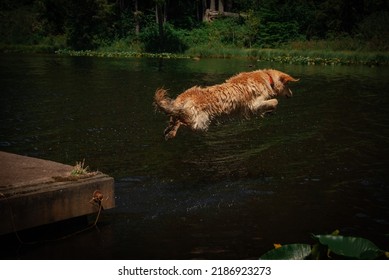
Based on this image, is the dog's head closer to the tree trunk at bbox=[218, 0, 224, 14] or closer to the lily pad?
the lily pad

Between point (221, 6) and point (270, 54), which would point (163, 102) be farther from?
point (221, 6)

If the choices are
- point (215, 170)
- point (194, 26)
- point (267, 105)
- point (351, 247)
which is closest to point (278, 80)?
point (267, 105)

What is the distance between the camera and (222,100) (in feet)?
26.0

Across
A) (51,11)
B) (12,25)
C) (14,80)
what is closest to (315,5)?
(51,11)

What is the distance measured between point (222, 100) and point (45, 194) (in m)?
3.82

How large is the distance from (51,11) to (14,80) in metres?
18.2

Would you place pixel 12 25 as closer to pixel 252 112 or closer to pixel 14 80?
pixel 14 80

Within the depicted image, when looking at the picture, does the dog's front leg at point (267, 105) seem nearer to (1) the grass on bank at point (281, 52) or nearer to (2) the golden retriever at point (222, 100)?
→ (2) the golden retriever at point (222, 100)

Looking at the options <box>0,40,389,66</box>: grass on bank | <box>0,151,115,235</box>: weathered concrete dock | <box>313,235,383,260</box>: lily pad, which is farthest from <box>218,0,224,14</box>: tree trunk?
<box>313,235,383,260</box>: lily pad

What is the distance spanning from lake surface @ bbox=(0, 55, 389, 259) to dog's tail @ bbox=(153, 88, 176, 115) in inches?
38.8

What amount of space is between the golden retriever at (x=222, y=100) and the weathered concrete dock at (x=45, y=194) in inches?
92.2

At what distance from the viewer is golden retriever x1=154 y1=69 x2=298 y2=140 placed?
7480 millimetres

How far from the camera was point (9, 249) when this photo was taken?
484 cm

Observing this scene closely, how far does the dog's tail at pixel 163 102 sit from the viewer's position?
7.38 metres
